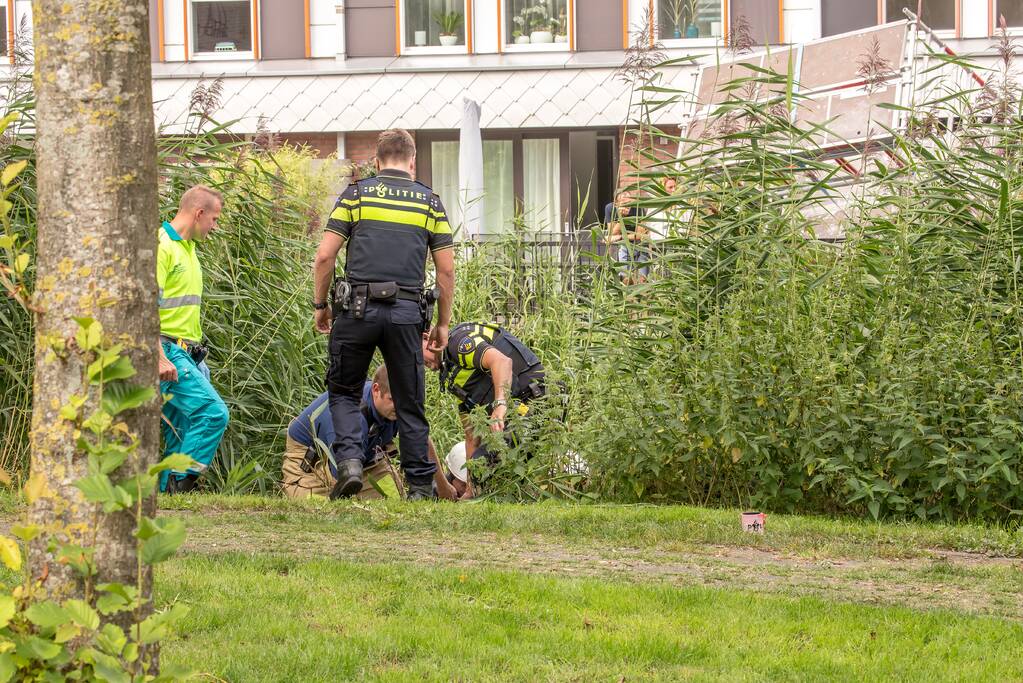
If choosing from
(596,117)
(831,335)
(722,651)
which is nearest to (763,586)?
(722,651)

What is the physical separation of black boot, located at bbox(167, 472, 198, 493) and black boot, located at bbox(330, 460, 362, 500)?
1016 millimetres

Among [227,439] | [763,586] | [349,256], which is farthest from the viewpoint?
[227,439]

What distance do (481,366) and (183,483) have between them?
6.20ft

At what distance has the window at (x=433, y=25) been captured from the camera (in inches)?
831

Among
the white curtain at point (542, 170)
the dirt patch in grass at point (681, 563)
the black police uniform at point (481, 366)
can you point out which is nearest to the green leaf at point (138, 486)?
the dirt patch in grass at point (681, 563)

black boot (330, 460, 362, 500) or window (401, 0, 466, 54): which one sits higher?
window (401, 0, 466, 54)

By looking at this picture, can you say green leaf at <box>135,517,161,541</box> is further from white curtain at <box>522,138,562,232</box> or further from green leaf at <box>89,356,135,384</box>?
white curtain at <box>522,138,562,232</box>

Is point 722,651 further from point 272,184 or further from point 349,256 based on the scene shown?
point 272,184

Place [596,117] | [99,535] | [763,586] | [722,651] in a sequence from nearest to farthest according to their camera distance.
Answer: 1. [99,535]
2. [722,651]
3. [763,586]
4. [596,117]

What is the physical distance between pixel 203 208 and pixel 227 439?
1661 millimetres

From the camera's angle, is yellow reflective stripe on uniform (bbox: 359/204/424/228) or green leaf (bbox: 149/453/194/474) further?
yellow reflective stripe on uniform (bbox: 359/204/424/228)

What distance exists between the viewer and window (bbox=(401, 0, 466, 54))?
21.1 meters

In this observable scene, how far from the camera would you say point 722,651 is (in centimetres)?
422

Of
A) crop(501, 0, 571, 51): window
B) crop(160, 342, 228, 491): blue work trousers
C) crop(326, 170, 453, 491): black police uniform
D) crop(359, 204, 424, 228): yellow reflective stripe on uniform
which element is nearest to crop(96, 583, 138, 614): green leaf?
crop(326, 170, 453, 491): black police uniform
